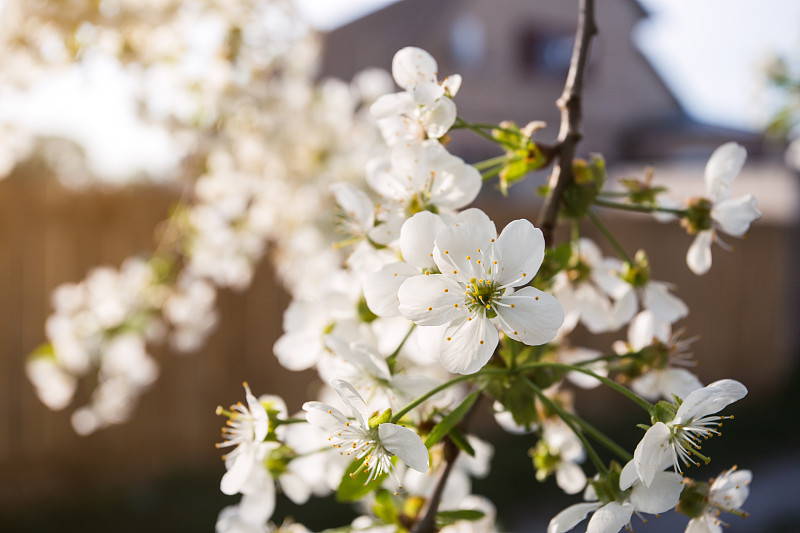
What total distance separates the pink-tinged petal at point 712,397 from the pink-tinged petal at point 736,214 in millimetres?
258

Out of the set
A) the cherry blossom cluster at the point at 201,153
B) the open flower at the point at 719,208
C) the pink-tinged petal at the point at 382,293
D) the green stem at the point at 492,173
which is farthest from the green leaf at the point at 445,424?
the cherry blossom cluster at the point at 201,153

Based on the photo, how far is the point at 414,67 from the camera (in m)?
0.78

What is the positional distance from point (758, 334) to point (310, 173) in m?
6.15

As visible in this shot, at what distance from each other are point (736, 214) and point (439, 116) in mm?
356

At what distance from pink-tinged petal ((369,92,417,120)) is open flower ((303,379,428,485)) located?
0.95ft

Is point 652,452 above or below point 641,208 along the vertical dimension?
Answer: below

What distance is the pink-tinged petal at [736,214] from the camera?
2.63 ft

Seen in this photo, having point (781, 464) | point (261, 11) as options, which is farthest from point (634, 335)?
point (781, 464)

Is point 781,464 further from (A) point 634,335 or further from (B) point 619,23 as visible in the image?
(B) point 619,23

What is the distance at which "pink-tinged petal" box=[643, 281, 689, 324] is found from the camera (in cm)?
82

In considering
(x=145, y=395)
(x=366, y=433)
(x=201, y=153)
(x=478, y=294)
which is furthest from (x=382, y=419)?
(x=145, y=395)

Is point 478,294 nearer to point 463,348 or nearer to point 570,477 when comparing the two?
point 463,348

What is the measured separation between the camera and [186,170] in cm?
265

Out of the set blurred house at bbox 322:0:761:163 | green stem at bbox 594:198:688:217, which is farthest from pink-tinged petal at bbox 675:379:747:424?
blurred house at bbox 322:0:761:163
